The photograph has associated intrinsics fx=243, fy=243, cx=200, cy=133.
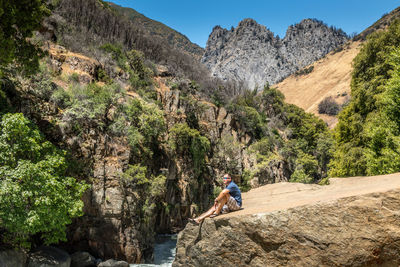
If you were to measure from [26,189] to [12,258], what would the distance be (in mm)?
2832

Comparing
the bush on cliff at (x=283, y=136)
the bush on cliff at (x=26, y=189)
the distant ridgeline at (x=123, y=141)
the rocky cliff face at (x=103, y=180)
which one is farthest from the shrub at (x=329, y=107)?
the bush on cliff at (x=26, y=189)

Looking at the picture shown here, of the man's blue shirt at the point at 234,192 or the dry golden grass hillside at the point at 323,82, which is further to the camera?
the dry golden grass hillside at the point at 323,82

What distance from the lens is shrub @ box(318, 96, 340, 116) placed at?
6538 cm

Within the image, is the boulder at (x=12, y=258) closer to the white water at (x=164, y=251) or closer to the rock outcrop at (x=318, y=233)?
the white water at (x=164, y=251)

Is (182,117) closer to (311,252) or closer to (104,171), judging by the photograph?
(104,171)

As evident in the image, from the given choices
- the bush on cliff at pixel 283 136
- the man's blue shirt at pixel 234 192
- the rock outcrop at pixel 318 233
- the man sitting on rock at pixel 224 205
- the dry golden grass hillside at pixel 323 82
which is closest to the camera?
the rock outcrop at pixel 318 233

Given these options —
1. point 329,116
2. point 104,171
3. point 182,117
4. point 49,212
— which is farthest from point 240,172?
point 329,116

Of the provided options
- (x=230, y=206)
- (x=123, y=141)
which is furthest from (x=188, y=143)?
(x=230, y=206)

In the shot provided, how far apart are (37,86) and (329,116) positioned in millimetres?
67963

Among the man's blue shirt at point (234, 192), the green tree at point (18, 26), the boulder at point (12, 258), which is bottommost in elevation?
the boulder at point (12, 258)

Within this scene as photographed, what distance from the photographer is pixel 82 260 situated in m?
11.5

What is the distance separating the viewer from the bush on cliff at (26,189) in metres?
8.47

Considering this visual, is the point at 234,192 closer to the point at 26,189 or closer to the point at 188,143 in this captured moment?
the point at 26,189

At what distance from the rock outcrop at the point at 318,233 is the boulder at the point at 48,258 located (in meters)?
7.87
